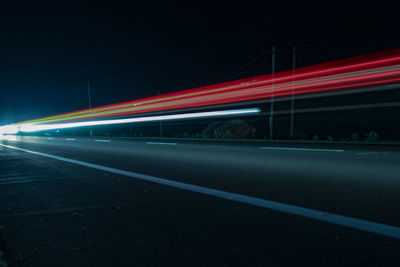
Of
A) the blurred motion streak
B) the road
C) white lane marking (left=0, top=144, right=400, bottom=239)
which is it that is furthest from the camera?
the blurred motion streak

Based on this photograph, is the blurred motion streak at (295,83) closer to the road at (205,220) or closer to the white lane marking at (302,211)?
the road at (205,220)

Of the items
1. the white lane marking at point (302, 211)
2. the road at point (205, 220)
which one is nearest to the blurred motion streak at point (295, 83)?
the road at point (205, 220)

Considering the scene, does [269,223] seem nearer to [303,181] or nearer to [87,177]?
[303,181]

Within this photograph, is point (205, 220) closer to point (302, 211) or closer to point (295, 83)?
point (302, 211)

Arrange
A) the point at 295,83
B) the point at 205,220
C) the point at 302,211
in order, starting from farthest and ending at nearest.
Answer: the point at 295,83
the point at 302,211
the point at 205,220

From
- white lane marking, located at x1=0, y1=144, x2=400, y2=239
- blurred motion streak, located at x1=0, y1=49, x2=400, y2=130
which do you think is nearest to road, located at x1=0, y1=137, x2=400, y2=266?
white lane marking, located at x1=0, y1=144, x2=400, y2=239

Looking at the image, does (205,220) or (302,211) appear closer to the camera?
(205,220)

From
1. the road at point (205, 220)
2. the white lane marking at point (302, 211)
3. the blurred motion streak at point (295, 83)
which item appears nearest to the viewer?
the road at point (205, 220)

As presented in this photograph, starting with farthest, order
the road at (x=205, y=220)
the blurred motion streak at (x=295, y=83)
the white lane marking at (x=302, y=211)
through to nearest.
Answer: the blurred motion streak at (x=295, y=83), the white lane marking at (x=302, y=211), the road at (x=205, y=220)

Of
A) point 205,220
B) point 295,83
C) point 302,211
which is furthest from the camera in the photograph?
point 295,83

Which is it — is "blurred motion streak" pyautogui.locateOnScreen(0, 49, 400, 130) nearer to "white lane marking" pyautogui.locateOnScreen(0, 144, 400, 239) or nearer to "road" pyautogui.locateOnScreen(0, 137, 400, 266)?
"road" pyautogui.locateOnScreen(0, 137, 400, 266)

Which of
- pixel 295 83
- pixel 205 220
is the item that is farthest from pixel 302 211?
pixel 295 83

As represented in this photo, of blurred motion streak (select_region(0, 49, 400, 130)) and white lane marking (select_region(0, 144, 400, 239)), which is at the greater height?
blurred motion streak (select_region(0, 49, 400, 130))

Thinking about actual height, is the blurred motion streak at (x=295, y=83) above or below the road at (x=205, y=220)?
above
